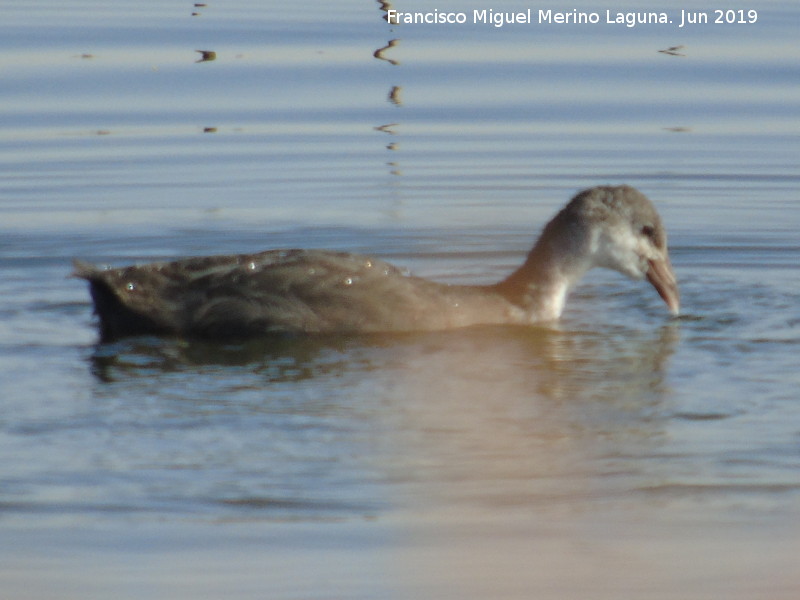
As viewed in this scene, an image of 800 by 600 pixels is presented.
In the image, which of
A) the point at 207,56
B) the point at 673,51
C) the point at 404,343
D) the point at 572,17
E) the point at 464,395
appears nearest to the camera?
the point at 464,395

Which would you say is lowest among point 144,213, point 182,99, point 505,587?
point 505,587

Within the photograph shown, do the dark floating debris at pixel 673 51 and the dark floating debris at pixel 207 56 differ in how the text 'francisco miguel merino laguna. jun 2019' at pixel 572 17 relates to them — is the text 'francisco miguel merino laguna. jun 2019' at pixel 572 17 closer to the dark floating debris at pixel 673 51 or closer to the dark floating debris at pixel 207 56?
the dark floating debris at pixel 673 51

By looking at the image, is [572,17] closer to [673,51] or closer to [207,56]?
[673,51]

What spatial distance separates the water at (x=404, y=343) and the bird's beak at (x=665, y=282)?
19 cm

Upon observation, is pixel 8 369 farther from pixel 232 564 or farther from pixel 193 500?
pixel 232 564

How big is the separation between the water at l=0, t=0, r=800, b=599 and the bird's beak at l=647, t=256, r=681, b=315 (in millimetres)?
192

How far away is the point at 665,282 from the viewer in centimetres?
962

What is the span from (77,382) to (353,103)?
25.9 feet

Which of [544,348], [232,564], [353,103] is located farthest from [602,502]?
[353,103]

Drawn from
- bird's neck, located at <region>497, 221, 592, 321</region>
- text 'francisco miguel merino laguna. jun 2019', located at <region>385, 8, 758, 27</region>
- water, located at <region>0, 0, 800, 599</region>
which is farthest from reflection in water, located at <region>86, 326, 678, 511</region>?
text 'francisco miguel merino laguna. jun 2019', located at <region>385, 8, 758, 27</region>

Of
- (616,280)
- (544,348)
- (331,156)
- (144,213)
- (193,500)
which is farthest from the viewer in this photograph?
(331,156)

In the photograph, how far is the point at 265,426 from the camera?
23.4 ft

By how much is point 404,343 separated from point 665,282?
69.4 inches

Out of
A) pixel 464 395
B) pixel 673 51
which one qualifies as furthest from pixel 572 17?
pixel 464 395
